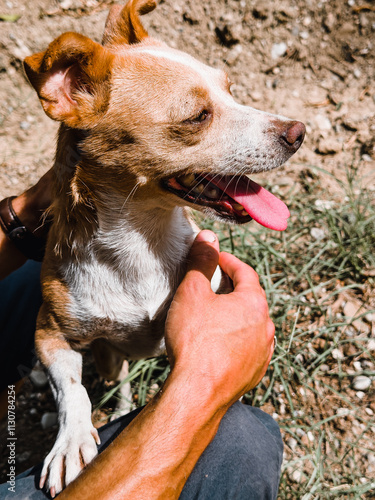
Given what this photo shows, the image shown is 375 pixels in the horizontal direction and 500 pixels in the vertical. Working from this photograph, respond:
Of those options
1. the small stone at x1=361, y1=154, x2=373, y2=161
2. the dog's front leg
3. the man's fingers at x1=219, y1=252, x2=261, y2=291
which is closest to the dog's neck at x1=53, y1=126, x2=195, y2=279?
the man's fingers at x1=219, y1=252, x2=261, y2=291

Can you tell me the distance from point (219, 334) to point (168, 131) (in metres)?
0.89

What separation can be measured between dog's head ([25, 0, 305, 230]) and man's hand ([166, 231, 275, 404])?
1.11 ft

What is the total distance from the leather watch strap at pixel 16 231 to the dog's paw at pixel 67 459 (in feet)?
3.59

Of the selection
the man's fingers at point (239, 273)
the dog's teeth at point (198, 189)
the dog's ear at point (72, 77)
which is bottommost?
the man's fingers at point (239, 273)

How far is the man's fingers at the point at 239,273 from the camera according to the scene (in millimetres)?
1978

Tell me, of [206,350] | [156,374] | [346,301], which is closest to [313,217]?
[346,301]

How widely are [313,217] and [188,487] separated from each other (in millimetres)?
2198

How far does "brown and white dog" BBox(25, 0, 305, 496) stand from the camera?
1.83 m

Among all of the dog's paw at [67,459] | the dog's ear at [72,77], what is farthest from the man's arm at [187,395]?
the dog's ear at [72,77]

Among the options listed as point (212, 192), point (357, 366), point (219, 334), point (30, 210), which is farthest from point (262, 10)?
point (219, 334)

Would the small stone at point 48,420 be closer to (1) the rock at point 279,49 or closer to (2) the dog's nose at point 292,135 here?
(2) the dog's nose at point 292,135

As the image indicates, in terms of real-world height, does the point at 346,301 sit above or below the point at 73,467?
below

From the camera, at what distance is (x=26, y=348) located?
2.57 meters

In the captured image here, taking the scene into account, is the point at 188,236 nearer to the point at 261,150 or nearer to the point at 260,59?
the point at 261,150
